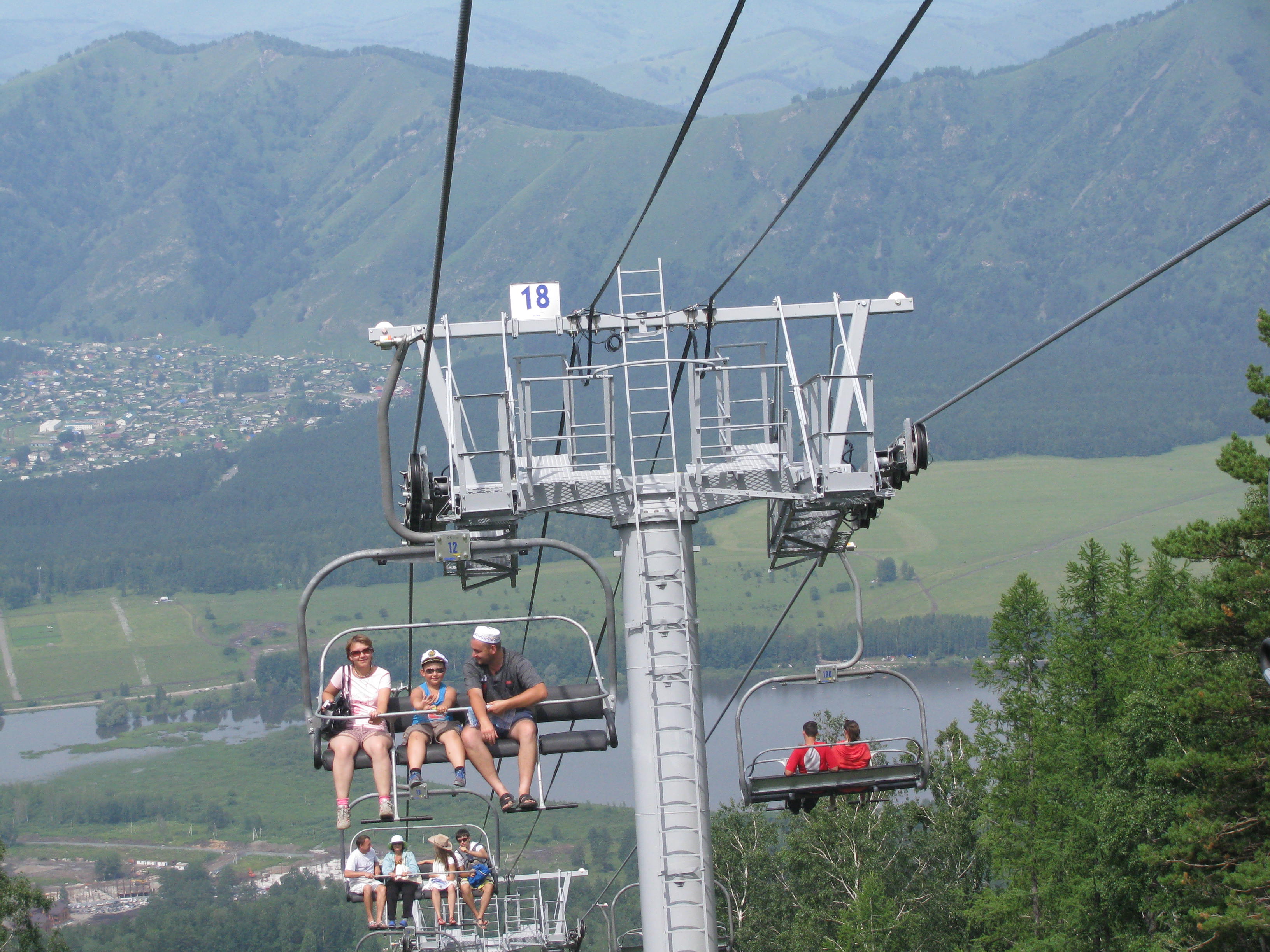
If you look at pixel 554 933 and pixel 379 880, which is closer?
pixel 379 880

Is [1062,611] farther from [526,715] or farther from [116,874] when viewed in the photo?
[116,874]

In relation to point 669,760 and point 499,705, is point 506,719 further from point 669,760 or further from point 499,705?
point 669,760

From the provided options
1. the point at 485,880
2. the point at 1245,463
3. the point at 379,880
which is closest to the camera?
the point at 379,880

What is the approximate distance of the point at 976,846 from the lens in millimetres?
52938

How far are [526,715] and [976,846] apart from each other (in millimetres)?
42926

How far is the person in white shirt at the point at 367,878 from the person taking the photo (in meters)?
15.5

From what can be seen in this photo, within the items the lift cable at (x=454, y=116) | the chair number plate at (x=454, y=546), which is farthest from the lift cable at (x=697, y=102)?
the chair number plate at (x=454, y=546)

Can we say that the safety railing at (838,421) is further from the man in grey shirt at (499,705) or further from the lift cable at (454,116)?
the lift cable at (454,116)

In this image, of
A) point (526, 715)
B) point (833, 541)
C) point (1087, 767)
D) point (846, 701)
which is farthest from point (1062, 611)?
point (846, 701)

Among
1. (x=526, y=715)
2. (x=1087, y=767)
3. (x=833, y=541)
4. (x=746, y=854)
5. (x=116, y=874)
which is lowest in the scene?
(x=116, y=874)

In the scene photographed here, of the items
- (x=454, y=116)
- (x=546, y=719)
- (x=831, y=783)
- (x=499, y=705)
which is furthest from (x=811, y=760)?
(x=454, y=116)

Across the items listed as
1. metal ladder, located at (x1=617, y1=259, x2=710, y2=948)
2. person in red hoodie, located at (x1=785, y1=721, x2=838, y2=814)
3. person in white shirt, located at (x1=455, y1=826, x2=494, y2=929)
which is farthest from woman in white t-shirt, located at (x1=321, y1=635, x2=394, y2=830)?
person in red hoodie, located at (x1=785, y1=721, x2=838, y2=814)

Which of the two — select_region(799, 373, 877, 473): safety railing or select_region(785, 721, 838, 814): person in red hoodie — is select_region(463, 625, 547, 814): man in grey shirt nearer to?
select_region(799, 373, 877, 473): safety railing

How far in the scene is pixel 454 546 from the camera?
471 inches
